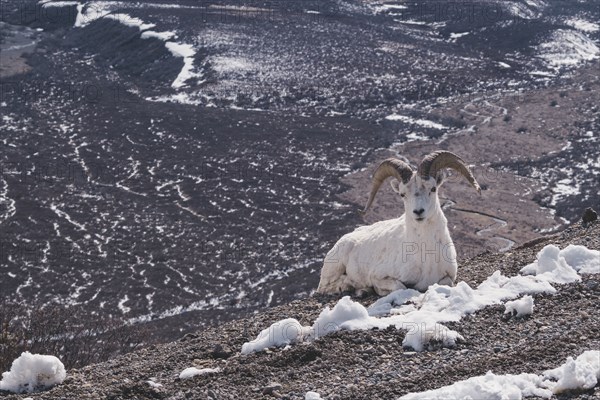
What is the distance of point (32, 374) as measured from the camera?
9.23 meters

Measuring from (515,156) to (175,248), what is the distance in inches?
796

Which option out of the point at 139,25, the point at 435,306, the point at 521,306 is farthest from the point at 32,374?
the point at 139,25

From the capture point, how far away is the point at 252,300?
28031 millimetres

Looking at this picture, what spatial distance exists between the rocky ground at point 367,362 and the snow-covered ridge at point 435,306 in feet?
0.54

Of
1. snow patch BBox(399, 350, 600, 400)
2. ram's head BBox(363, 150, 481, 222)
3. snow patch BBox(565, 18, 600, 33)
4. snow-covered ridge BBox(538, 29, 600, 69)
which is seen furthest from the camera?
snow patch BBox(565, 18, 600, 33)

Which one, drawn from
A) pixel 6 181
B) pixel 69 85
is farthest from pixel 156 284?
pixel 69 85

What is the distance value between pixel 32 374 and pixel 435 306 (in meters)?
4.51

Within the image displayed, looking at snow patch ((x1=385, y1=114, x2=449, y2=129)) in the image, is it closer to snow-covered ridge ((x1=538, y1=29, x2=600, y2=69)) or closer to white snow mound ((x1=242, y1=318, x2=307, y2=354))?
snow-covered ridge ((x1=538, y1=29, x2=600, y2=69))

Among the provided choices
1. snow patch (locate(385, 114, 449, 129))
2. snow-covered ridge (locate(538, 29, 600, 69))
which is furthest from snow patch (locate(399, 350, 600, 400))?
snow-covered ridge (locate(538, 29, 600, 69))

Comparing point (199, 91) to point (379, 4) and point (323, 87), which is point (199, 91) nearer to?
point (323, 87)

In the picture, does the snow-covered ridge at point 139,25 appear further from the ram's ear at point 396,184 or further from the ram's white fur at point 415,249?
the ram's white fur at point 415,249

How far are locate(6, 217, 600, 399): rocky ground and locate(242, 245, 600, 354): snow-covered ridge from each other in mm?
165

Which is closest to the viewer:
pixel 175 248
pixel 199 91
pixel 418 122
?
pixel 175 248

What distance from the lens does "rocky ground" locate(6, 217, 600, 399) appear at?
8.27 meters
